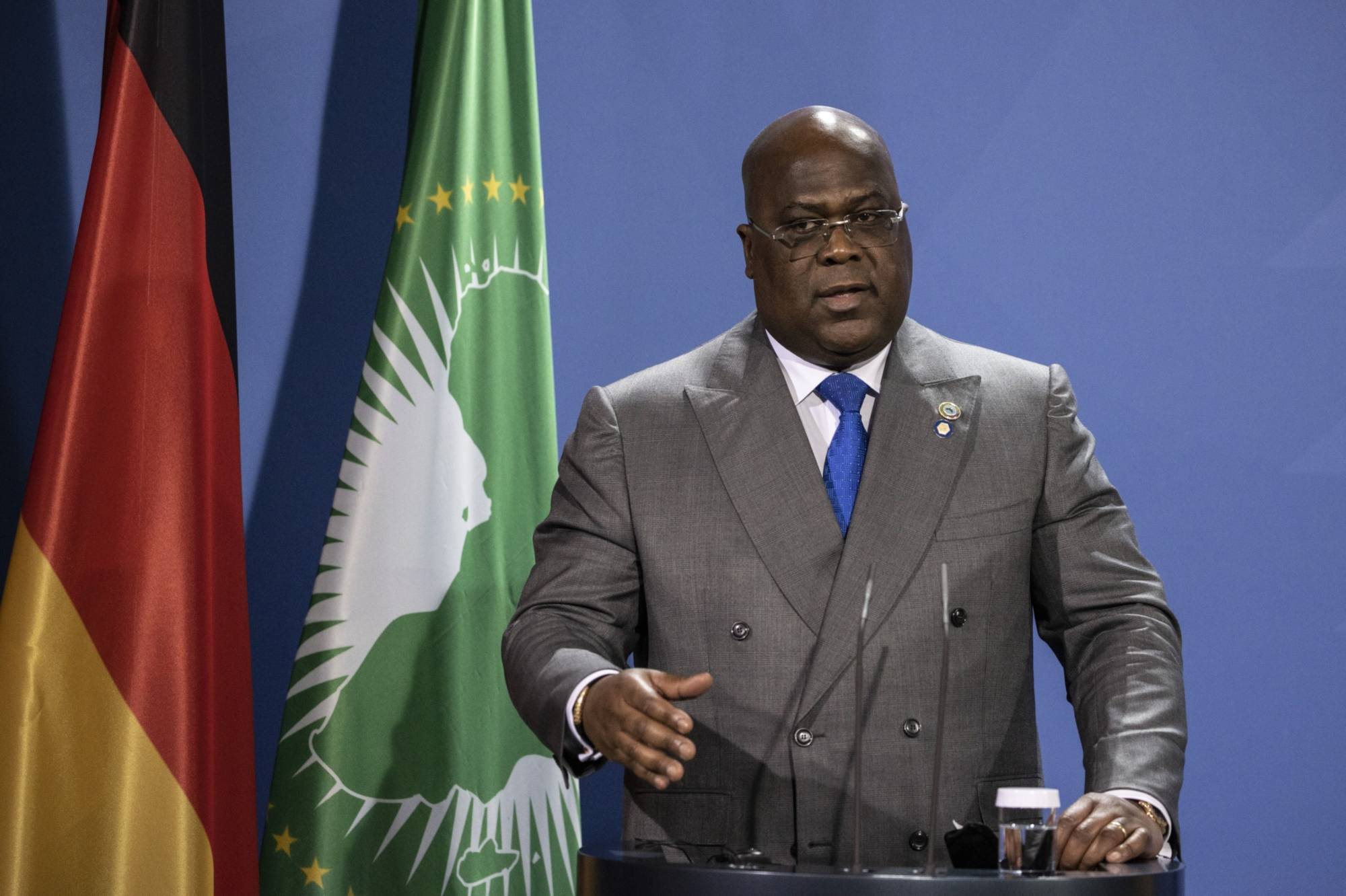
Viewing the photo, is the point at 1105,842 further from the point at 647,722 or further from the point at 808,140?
the point at 808,140

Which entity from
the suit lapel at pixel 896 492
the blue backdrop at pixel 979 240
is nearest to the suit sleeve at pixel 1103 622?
the suit lapel at pixel 896 492

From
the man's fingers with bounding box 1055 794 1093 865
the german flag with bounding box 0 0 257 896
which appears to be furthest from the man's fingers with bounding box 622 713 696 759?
the german flag with bounding box 0 0 257 896

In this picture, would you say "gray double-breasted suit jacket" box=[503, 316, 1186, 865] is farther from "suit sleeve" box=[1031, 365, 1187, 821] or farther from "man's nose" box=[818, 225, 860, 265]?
"man's nose" box=[818, 225, 860, 265]

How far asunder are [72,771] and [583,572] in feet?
2.85

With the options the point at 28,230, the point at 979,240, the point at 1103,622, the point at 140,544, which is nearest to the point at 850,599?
the point at 1103,622

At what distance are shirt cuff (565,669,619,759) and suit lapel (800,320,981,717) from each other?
0.32 meters

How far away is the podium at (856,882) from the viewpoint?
1.20 metres

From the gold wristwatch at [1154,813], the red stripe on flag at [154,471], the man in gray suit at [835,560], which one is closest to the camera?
the gold wristwatch at [1154,813]

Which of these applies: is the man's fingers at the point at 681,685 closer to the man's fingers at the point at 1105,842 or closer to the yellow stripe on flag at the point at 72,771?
the man's fingers at the point at 1105,842

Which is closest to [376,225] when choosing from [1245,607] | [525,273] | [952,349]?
[525,273]

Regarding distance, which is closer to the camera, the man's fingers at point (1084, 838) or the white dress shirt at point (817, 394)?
the man's fingers at point (1084, 838)

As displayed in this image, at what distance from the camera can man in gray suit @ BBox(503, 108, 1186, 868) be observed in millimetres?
1806

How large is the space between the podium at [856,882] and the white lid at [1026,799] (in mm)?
66

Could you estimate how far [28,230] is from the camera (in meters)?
2.86
